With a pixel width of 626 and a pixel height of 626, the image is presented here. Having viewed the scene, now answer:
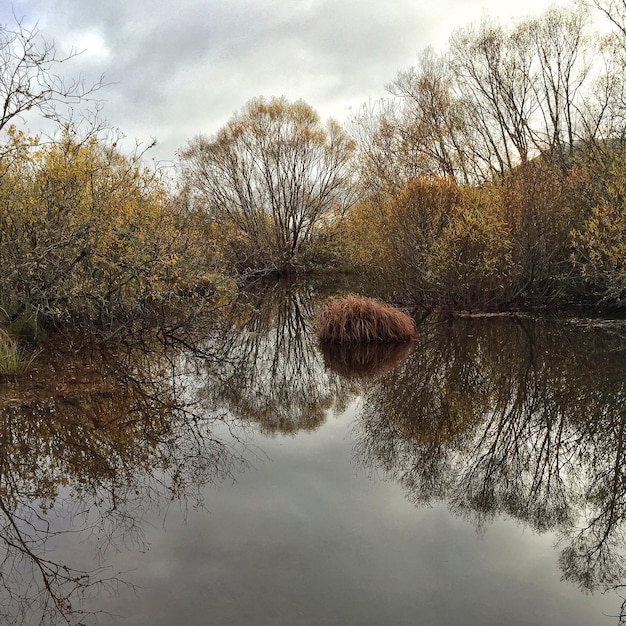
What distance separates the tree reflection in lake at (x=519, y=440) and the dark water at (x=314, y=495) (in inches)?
1.1

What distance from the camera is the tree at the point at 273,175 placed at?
3222 cm

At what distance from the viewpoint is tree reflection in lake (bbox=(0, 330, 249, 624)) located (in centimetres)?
338

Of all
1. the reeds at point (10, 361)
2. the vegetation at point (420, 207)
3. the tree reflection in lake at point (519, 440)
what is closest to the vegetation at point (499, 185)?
the vegetation at point (420, 207)

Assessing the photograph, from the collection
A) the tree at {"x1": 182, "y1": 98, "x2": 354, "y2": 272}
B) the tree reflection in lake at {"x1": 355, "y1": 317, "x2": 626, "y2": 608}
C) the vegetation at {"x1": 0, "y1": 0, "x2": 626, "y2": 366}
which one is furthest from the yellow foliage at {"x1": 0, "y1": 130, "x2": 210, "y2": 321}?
the tree at {"x1": 182, "y1": 98, "x2": 354, "y2": 272}

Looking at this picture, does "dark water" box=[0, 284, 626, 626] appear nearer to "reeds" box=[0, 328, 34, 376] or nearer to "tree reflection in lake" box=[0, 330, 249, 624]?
"tree reflection in lake" box=[0, 330, 249, 624]

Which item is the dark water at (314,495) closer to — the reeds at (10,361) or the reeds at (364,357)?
the reeds at (364,357)

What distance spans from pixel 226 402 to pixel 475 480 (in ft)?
12.6

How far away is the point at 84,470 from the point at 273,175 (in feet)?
102

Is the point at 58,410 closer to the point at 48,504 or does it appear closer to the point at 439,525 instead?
the point at 48,504

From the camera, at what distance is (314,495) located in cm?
461

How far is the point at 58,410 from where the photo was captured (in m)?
6.52

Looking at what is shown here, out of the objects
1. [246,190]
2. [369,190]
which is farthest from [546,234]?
[246,190]

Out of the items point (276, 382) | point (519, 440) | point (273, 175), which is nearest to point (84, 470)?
point (276, 382)

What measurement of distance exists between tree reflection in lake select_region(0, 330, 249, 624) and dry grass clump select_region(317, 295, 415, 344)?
470 cm
